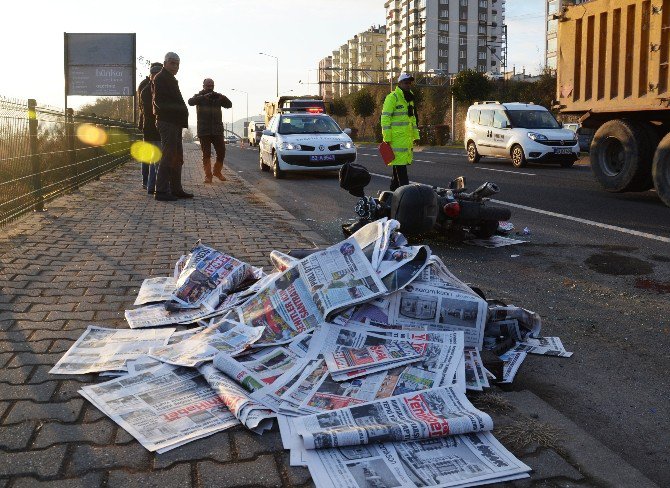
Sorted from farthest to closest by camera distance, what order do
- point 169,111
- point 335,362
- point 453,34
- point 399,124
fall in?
1. point 453,34
2. point 169,111
3. point 399,124
4. point 335,362

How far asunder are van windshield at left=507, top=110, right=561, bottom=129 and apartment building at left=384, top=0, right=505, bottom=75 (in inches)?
4252

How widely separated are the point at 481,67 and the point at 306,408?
445 feet

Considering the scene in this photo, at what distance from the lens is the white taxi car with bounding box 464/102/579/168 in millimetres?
19797

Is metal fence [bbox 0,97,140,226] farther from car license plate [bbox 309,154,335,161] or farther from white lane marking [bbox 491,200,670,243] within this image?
white lane marking [bbox 491,200,670,243]

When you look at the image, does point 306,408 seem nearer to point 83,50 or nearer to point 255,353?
point 255,353

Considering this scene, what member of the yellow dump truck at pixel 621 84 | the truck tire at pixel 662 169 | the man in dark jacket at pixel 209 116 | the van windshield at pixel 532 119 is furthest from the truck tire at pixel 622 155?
the van windshield at pixel 532 119

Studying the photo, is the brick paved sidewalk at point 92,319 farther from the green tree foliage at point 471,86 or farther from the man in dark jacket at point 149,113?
the green tree foliage at point 471,86

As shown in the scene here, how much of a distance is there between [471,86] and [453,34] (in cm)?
8633

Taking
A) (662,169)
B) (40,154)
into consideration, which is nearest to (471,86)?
(662,169)

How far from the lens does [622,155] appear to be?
1190 centimetres

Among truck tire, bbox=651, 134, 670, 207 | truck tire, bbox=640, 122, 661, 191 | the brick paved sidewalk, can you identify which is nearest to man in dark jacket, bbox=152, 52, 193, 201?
the brick paved sidewalk

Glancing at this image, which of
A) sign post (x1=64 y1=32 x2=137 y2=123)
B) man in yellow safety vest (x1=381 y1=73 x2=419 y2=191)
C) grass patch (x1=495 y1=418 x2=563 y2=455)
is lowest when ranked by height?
grass patch (x1=495 y1=418 x2=563 y2=455)

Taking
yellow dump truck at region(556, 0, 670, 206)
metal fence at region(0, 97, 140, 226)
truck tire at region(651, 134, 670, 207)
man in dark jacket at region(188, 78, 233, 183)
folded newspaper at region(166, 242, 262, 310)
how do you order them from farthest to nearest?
man in dark jacket at region(188, 78, 233, 183)
yellow dump truck at region(556, 0, 670, 206)
truck tire at region(651, 134, 670, 207)
metal fence at region(0, 97, 140, 226)
folded newspaper at region(166, 242, 262, 310)

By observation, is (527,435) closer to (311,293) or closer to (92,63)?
(311,293)
